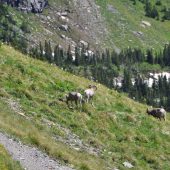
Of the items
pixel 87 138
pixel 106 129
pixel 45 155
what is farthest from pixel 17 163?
pixel 106 129

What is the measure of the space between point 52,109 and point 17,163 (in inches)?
430

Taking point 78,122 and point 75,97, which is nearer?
point 78,122

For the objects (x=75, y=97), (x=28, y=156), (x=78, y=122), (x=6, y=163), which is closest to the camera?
(x=6, y=163)

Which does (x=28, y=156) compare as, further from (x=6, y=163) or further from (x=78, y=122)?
(x=78, y=122)

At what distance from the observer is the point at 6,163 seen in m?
21.9

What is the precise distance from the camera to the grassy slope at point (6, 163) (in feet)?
70.7

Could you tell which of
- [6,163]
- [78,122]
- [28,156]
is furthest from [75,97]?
[6,163]

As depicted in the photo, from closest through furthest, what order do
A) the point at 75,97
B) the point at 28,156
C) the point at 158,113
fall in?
1. the point at 28,156
2. the point at 75,97
3. the point at 158,113

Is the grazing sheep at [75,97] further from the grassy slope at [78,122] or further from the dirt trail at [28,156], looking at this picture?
the dirt trail at [28,156]

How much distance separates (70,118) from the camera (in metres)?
33.1

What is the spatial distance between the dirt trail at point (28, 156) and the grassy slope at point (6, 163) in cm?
90

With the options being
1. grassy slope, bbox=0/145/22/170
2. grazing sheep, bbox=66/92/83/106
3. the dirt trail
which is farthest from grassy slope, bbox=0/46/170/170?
grassy slope, bbox=0/145/22/170

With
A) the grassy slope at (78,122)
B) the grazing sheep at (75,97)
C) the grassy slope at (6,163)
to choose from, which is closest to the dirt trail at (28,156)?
the grassy slope at (78,122)

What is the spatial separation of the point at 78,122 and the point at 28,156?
331 inches
